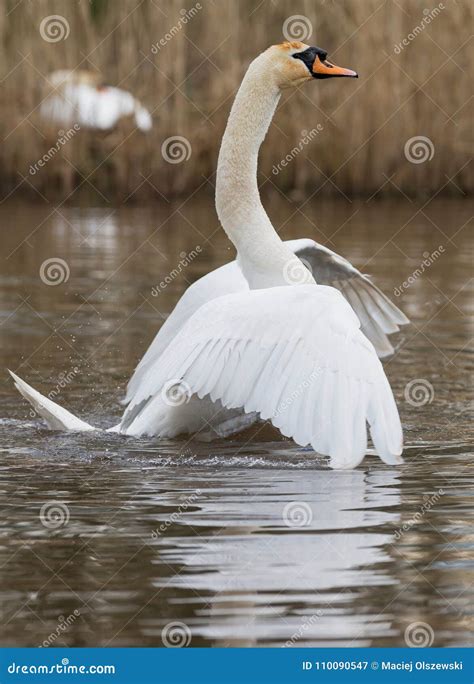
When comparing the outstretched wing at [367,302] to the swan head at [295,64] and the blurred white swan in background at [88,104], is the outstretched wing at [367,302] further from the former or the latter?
the blurred white swan in background at [88,104]

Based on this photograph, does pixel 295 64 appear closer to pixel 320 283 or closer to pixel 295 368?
A: pixel 320 283

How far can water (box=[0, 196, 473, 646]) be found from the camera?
14.1ft

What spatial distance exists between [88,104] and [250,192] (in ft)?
36.3

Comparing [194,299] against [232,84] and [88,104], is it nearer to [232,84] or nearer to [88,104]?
[232,84]

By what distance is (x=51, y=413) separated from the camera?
6906mm

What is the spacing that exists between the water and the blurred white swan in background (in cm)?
706

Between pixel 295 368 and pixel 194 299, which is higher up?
pixel 194 299

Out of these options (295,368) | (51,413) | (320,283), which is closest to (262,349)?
(295,368)

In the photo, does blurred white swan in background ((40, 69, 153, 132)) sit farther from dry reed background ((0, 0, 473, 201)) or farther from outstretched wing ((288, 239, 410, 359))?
outstretched wing ((288, 239, 410, 359))

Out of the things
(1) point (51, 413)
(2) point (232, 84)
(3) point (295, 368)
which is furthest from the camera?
(2) point (232, 84)

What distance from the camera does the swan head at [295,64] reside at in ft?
24.0

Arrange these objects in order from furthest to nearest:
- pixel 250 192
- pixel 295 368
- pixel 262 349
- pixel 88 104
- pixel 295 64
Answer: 1. pixel 88 104
2. pixel 295 64
3. pixel 250 192
4. pixel 262 349
5. pixel 295 368

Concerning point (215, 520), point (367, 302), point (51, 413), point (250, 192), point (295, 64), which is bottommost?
point (215, 520)

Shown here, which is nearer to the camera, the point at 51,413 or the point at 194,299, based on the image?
the point at 51,413
